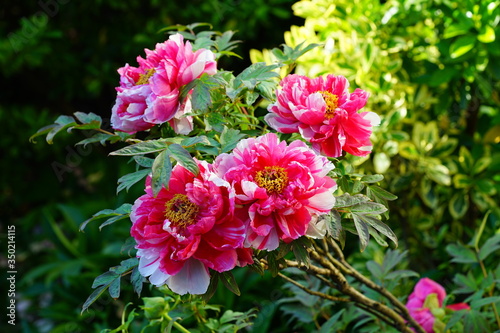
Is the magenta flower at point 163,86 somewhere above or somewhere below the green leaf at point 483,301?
above

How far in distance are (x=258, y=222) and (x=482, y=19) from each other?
3.87 ft

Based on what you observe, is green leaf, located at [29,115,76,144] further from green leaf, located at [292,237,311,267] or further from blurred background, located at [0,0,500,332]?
blurred background, located at [0,0,500,332]

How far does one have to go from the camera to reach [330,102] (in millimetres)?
930

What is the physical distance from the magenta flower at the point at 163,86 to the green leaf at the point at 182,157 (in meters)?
0.12

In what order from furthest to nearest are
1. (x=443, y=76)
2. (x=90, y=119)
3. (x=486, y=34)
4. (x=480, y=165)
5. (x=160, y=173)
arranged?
(x=480, y=165)
(x=443, y=76)
(x=486, y=34)
(x=90, y=119)
(x=160, y=173)

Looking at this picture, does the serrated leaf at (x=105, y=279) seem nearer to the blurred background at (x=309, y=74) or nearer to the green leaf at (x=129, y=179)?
the green leaf at (x=129, y=179)

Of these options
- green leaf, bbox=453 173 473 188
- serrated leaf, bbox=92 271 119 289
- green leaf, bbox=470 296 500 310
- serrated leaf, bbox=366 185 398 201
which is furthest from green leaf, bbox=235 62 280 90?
green leaf, bbox=453 173 473 188

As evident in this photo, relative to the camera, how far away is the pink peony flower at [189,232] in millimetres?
795

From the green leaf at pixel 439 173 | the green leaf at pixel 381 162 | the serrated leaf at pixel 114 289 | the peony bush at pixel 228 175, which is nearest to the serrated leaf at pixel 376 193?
the peony bush at pixel 228 175

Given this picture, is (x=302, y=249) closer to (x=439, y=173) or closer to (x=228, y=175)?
(x=228, y=175)

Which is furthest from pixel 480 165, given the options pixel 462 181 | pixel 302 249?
pixel 302 249

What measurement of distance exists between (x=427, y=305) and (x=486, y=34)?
79cm

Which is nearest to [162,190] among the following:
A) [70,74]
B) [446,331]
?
[446,331]

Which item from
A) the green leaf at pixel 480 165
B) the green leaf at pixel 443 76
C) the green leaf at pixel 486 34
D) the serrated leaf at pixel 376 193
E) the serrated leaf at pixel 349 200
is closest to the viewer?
the serrated leaf at pixel 349 200
